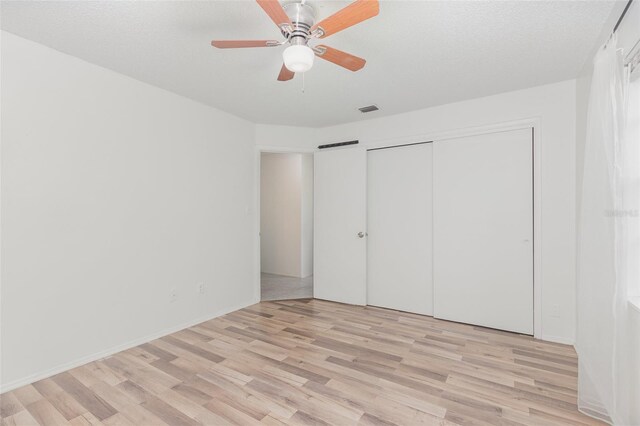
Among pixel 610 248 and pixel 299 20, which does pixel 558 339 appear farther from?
pixel 299 20

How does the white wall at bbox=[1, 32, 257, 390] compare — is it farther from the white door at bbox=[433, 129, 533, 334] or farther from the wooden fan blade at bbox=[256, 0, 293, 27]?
the white door at bbox=[433, 129, 533, 334]

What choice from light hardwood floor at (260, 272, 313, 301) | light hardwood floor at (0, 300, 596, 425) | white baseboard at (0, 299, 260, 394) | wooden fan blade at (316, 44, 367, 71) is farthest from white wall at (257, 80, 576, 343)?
white baseboard at (0, 299, 260, 394)

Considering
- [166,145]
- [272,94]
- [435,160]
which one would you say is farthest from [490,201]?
[166,145]

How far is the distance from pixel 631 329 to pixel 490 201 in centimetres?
179

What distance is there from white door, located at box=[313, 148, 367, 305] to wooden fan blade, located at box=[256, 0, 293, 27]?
2611 mm

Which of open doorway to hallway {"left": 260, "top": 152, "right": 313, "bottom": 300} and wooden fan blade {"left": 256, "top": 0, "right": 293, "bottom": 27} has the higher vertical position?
wooden fan blade {"left": 256, "top": 0, "right": 293, "bottom": 27}

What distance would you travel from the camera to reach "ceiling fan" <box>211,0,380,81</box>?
137cm

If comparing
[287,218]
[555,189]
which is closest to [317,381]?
[555,189]

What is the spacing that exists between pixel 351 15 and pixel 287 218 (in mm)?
4720

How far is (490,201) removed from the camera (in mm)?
3199

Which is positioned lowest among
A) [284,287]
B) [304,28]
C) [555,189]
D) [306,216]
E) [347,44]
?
[284,287]

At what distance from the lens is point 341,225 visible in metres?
4.17

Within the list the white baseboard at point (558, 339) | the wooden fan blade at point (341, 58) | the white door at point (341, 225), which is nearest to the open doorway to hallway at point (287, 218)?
the white door at point (341, 225)

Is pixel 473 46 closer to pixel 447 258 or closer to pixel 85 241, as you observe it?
pixel 447 258
